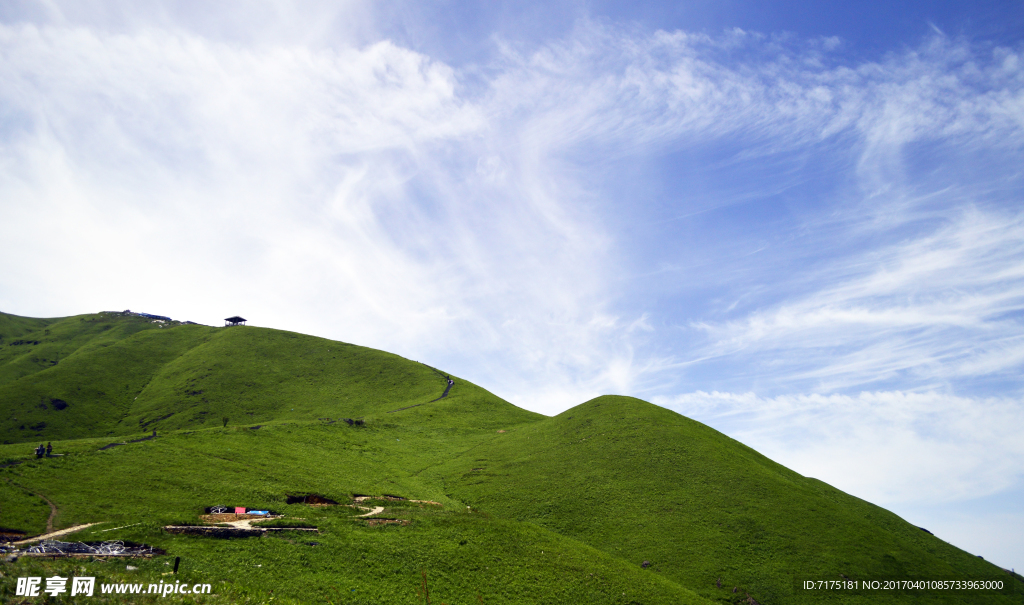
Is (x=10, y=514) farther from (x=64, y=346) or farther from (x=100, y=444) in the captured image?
(x=64, y=346)

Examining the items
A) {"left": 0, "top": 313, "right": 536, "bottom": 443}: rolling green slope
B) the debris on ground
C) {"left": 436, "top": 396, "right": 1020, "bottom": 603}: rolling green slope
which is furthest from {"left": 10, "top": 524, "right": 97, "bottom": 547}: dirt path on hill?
{"left": 0, "top": 313, "right": 536, "bottom": 443}: rolling green slope

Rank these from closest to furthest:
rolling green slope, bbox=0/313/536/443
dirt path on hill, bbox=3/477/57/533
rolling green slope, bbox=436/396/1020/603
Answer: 1. dirt path on hill, bbox=3/477/57/533
2. rolling green slope, bbox=436/396/1020/603
3. rolling green slope, bbox=0/313/536/443

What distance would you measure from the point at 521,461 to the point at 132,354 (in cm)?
14314

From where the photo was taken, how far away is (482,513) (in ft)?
197

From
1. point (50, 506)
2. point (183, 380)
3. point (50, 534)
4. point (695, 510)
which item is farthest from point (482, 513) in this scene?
point (183, 380)

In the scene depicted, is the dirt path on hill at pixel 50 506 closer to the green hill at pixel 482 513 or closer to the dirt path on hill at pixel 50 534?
the dirt path on hill at pixel 50 534

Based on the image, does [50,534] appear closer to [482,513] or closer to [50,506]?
[50,506]

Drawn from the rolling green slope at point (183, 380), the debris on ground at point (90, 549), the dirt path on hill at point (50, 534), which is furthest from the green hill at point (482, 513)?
the rolling green slope at point (183, 380)

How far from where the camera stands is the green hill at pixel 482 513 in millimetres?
39594

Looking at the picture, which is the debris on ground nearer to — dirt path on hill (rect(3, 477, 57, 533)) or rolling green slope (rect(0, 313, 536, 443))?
dirt path on hill (rect(3, 477, 57, 533))

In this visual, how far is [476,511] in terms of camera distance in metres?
62.4

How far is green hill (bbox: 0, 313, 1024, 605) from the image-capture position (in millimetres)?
39594

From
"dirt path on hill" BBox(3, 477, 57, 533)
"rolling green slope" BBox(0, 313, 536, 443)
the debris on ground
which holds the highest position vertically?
"rolling green slope" BBox(0, 313, 536, 443)

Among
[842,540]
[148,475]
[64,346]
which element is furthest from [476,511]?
[64,346]
